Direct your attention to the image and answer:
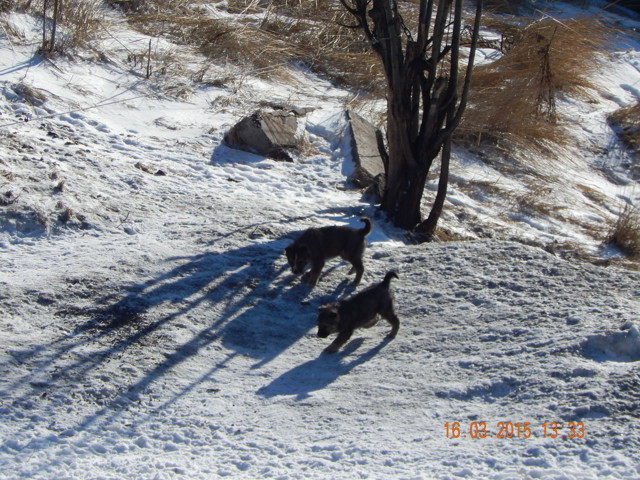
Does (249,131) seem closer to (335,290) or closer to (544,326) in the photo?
(335,290)

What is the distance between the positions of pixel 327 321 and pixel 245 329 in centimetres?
74

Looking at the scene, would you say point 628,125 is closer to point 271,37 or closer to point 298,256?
point 271,37

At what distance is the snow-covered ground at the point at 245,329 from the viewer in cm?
418

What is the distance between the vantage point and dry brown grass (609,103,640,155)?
14.6 meters

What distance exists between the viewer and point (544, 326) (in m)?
5.84

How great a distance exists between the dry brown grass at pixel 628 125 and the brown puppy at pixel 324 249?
9639 mm

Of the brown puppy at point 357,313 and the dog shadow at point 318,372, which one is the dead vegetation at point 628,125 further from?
the dog shadow at point 318,372

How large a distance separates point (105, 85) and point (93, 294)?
5802 millimetres

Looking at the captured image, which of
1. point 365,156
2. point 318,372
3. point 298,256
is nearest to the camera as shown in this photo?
point 318,372

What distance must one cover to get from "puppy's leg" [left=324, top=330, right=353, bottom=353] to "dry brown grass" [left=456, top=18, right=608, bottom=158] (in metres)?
7.84

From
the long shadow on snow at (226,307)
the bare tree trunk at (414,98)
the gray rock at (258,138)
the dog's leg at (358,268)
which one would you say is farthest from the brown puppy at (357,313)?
the gray rock at (258,138)
